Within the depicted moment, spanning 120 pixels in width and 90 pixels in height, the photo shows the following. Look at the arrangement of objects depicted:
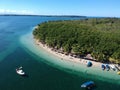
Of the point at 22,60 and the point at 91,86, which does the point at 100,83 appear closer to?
the point at 91,86

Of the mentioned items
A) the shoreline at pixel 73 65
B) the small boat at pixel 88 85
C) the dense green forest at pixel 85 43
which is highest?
the dense green forest at pixel 85 43

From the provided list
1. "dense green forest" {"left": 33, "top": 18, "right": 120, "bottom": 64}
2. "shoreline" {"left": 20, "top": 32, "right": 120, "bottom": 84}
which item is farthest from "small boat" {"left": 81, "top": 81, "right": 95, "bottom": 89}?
"dense green forest" {"left": 33, "top": 18, "right": 120, "bottom": 64}

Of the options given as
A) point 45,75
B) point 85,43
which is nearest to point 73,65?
point 85,43

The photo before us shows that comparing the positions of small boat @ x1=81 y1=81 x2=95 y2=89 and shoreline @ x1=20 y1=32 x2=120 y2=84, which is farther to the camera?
shoreline @ x1=20 y1=32 x2=120 y2=84

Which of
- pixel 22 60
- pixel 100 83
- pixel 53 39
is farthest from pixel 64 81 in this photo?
pixel 53 39

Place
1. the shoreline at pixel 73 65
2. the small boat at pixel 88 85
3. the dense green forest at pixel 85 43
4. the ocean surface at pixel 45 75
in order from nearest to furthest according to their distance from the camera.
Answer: the small boat at pixel 88 85 → the ocean surface at pixel 45 75 → the shoreline at pixel 73 65 → the dense green forest at pixel 85 43

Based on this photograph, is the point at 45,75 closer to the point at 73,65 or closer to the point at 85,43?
the point at 73,65

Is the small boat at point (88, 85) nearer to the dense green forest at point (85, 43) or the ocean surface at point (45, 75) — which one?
the ocean surface at point (45, 75)

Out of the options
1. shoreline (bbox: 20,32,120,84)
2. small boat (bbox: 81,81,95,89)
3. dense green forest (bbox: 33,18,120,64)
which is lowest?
shoreline (bbox: 20,32,120,84)

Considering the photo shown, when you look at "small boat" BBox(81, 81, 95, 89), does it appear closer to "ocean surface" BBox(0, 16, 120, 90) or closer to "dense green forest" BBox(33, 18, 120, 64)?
"ocean surface" BBox(0, 16, 120, 90)

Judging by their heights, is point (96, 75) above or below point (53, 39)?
below

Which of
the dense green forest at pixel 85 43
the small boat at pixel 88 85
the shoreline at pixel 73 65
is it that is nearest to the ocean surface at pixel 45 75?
the shoreline at pixel 73 65
